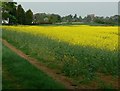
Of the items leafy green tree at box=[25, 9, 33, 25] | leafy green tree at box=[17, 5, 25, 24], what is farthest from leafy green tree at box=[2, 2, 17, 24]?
leafy green tree at box=[25, 9, 33, 25]

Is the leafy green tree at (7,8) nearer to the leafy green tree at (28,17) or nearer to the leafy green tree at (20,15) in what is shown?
the leafy green tree at (20,15)

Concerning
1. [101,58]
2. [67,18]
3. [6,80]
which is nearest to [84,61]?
[101,58]

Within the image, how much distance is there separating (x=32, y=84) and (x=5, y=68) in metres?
2.73

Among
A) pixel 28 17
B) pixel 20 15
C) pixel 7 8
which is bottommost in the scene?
pixel 7 8

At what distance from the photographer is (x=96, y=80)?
10969mm

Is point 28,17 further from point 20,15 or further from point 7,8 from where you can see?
point 7,8

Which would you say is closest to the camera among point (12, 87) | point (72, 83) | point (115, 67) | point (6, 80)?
point (12, 87)

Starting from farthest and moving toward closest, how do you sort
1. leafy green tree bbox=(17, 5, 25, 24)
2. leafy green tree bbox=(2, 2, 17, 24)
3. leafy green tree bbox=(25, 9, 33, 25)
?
1. leafy green tree bbox=(25, 9, 33, 25)
2. leafy green tree bbox=(17, 5, 25, 24)
3. leafy green tree bbox=(2, 2, 17, 24)

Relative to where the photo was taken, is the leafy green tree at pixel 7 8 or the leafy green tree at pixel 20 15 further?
the leafy green tree at pixel 20 15

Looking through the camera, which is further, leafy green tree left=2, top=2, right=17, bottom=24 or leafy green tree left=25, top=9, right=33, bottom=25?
leafy green tree left=25, top=9, right=33, bottom=25

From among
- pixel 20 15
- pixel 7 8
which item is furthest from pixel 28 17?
pixel 7 8

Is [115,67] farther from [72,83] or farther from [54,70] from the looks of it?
[72,83]

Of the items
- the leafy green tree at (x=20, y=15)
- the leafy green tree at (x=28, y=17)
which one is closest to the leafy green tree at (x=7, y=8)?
the leafy green tree at (x=20, y=15)

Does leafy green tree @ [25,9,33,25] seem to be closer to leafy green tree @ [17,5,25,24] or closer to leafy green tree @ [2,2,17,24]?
leafy green tree @ [17,5,25,24]
